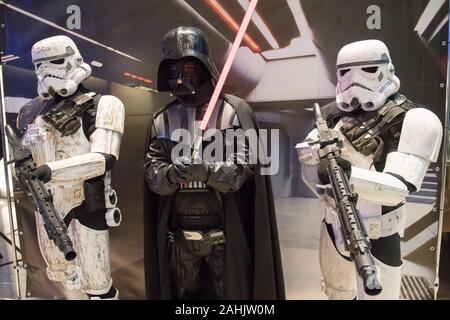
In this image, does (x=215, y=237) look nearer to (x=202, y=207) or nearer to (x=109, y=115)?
(x=202, y=207)

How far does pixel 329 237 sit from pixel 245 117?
0.64 m

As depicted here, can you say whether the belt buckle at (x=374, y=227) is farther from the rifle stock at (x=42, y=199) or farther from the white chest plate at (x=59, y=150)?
the white chest plate at (x=59, y=150)

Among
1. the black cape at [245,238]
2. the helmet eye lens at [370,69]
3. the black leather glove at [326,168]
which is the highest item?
the helmet eye lens at [370,69]

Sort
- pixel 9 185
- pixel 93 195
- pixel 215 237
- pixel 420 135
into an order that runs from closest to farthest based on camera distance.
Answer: pixel 420 135 < pixel 215 237 < pixel 93 195 < pixel 9 185

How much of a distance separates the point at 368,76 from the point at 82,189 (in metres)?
1.34

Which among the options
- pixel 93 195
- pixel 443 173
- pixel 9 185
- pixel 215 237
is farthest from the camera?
pixel 9 185

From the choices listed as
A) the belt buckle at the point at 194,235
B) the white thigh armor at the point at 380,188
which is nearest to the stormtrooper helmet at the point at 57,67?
the belt buckle at the point at 194,235

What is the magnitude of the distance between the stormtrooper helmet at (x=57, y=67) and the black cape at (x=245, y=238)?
1.94 feet

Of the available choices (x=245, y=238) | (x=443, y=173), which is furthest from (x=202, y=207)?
(x=443, y=173)

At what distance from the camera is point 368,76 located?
1.37m

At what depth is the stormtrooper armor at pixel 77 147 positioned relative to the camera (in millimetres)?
1586

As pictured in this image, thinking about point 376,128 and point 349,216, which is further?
point 376,128

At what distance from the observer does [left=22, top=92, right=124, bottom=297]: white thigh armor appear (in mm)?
1588
